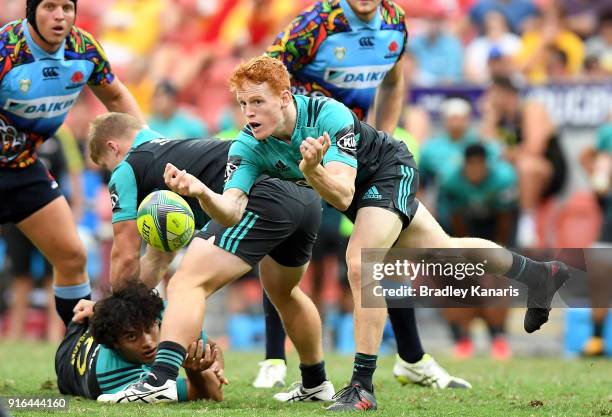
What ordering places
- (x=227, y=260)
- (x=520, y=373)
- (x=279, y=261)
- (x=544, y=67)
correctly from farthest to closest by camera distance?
(x=544, y=67) < (x=520, y=373) < (x=279, y=261) < (x=227, y=260)

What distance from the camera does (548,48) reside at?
14984mm

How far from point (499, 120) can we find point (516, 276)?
6.19m

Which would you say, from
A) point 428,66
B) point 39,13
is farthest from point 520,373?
point 428,66

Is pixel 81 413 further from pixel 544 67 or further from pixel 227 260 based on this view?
pixel 544 67

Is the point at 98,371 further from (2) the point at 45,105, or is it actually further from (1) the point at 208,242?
(2) the point at 45,105

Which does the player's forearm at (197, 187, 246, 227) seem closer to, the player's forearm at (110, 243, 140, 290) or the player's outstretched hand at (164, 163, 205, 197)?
the player's outstretched hand at (164, 163, 205, 197)

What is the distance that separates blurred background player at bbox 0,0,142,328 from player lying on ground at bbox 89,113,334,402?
1.68 feet

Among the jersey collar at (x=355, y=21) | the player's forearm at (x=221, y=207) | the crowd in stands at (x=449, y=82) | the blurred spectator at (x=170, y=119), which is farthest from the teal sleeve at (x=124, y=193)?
the blurred spectator at (x=170, y=119)

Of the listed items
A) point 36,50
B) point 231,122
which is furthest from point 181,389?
point 231,122

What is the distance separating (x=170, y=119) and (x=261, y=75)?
8.30 meters

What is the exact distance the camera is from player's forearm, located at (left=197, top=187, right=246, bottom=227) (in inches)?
257

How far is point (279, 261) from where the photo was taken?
298 inches

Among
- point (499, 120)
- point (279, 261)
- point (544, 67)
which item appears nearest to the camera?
point (279, 261)

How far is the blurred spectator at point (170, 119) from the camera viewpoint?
14680mm
